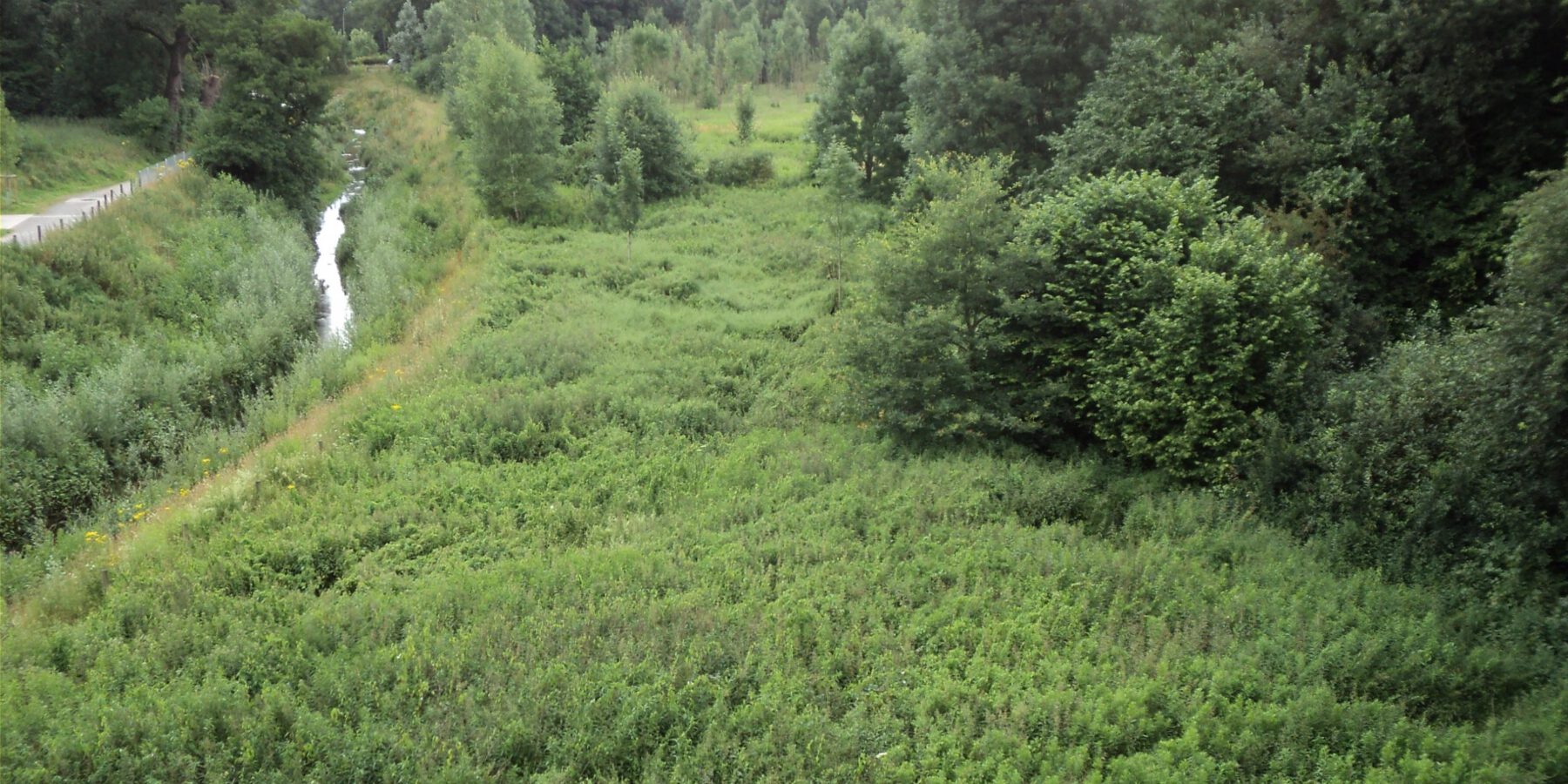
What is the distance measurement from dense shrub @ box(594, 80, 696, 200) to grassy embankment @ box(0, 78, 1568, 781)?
2175 centimetres

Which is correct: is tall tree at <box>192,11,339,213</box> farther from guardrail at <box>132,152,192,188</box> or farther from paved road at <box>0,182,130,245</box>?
paved road at <box>0,182,130,245</box>

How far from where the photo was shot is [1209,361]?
12945 millimetres

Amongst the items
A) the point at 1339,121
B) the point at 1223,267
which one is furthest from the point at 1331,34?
the point at 1223,267

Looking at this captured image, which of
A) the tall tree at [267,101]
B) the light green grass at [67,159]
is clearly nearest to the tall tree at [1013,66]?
the tall tree at [267,101]

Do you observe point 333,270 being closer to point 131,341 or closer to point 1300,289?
point 131,341

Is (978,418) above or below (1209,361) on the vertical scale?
below

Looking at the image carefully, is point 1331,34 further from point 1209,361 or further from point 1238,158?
point 1209,361

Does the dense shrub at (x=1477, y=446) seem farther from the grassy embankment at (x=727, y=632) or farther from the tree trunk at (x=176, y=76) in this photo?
the tree trunk at (x=176, y=76)

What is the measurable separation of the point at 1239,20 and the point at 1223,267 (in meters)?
10.7

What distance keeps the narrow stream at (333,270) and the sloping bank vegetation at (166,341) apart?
26.8 inches

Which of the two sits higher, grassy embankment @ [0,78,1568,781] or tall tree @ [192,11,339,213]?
tall tree @ [192,11,339,213]

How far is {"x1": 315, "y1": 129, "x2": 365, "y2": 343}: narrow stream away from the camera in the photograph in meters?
25.8

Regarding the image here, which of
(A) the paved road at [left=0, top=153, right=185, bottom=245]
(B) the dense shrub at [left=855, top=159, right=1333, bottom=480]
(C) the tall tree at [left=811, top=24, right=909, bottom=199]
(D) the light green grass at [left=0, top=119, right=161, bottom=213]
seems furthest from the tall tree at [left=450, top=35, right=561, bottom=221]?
(B) the dense shrub at [left=855, top=159, right=1333, bottom=480]

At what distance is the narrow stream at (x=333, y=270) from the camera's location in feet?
84.6
